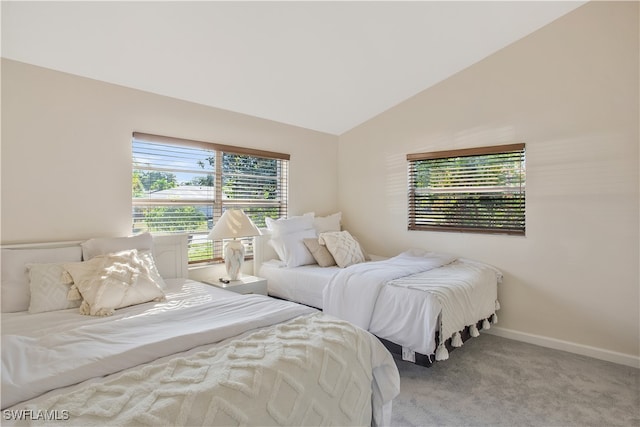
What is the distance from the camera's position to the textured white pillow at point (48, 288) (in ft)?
6.70

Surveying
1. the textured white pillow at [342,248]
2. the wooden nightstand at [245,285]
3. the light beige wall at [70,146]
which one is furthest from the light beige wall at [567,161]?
the light beige wall at [70,146]

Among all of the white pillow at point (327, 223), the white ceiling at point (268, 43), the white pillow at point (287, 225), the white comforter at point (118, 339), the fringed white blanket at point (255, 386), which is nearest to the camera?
the fringed white blanket at point (255, 386)

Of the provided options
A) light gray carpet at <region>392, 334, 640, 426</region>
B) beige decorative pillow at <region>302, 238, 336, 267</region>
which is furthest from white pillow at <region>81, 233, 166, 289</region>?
light gray carpet at <region>392, 334, 640, 426</region>

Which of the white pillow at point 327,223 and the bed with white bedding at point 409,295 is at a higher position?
the white pillow at point 327,223

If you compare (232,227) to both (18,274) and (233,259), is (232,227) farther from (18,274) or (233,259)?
(18,274)

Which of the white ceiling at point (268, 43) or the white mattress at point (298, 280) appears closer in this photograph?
the white ceiling at point (268, 43)

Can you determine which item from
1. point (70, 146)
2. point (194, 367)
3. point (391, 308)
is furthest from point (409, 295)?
point (70, 146)

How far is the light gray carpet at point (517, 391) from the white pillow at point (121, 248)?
1868 millimetres

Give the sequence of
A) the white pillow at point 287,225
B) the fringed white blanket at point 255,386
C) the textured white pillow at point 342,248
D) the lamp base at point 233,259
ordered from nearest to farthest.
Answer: the fringed white blanket at point 255,386 → the lamp base at point 233,259 → the textured white pillow at point 342,248 → the white pillow at point 287,225

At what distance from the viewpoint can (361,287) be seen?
2.79m

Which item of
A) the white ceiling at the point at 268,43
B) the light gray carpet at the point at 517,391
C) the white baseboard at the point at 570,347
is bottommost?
the light gray carpet at the point at 517,391

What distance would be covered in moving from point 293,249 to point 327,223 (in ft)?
2.60

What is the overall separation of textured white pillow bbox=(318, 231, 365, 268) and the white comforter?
1578 millimetres

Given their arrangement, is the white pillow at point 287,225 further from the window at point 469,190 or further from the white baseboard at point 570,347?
the white baseboard at point 570,347
